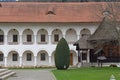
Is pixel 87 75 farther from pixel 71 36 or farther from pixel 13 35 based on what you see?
pixel 13 35

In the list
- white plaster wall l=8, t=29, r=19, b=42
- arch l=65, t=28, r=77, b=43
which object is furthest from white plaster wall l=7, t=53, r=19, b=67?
arch l=65, t=28, r=77, b=43

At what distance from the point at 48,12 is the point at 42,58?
738 centimetres

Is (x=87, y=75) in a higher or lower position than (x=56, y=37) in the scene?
lower

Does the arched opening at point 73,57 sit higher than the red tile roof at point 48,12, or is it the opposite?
the red tile roof at point 48,12

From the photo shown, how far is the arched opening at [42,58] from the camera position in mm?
67637

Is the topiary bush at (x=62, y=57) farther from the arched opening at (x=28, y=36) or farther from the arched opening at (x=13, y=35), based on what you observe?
the arched opening at (x=13, y=35)

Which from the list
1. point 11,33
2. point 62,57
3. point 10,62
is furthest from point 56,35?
point 62,57

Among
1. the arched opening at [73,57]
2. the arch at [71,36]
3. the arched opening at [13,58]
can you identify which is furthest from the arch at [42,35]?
the arched opening at [73,57]

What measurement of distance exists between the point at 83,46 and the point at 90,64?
12.5ft

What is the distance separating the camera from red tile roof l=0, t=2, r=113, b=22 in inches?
2594

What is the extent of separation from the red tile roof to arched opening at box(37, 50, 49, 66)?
570 cm

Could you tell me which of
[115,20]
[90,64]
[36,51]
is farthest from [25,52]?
[115,20]

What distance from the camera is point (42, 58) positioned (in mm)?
68188

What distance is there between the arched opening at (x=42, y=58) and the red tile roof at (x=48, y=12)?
5.70 m
